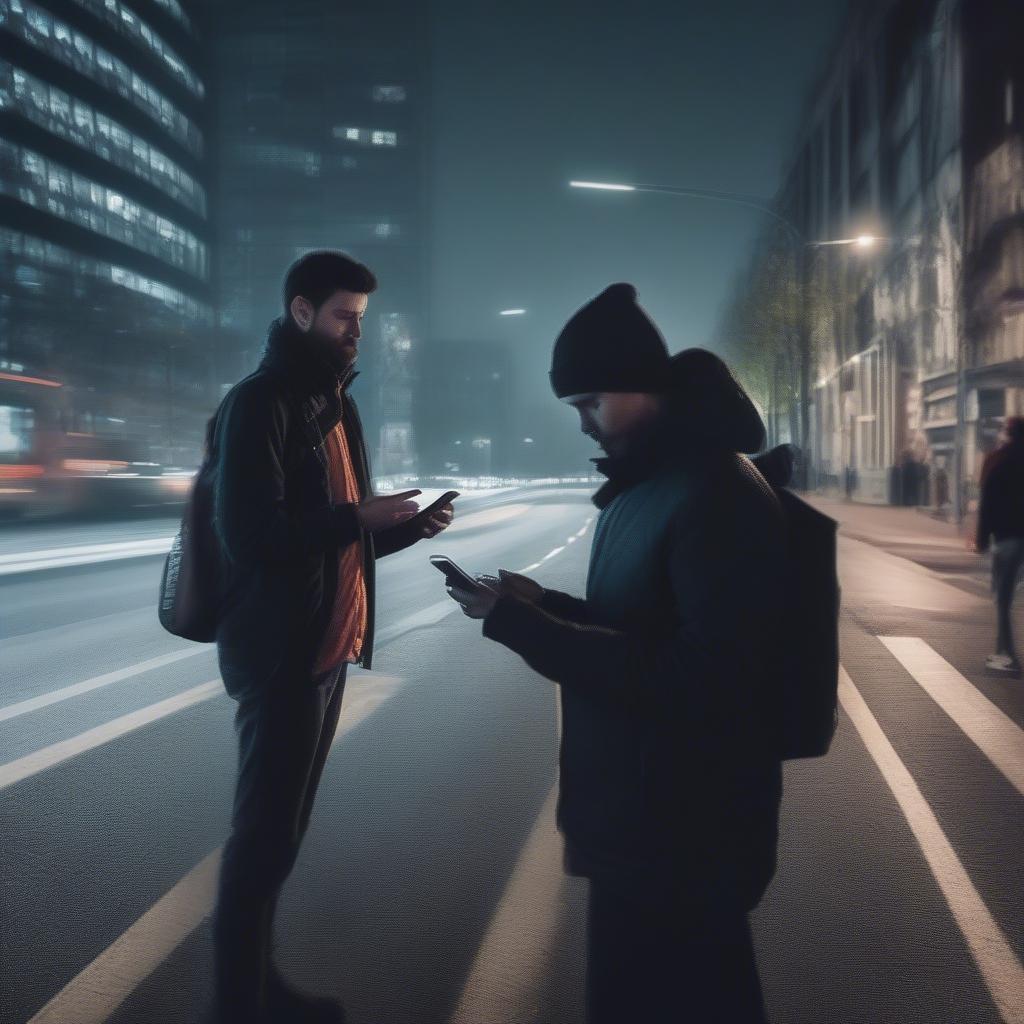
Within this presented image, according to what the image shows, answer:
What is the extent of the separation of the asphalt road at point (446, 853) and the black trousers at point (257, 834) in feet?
1.57

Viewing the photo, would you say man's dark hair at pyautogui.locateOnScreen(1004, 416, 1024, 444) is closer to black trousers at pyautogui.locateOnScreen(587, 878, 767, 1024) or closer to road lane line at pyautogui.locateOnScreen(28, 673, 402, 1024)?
road lane line at pyautogui.locateOnScreen(28, 673, 402, 1024)

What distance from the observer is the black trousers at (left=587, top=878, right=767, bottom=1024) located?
A: 1909 mm

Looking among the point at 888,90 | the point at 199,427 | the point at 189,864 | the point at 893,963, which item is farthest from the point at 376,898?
the point at 199,427

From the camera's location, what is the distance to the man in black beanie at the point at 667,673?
183 centimetres

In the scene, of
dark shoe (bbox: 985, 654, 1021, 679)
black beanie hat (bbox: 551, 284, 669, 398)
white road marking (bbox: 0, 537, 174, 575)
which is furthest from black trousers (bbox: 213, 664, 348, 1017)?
white road marking (bbox: 0, 537, 174, 575)

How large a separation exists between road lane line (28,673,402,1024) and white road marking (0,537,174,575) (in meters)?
13.6

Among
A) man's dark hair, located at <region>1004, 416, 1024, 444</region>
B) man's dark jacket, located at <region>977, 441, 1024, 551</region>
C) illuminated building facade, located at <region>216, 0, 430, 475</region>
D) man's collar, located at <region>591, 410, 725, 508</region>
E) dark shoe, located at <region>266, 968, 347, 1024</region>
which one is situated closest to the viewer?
man's collar, located at <region>591, 410, 725, 508</region>

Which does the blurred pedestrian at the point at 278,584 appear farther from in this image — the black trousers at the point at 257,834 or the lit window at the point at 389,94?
the lit window at the point at 389,94

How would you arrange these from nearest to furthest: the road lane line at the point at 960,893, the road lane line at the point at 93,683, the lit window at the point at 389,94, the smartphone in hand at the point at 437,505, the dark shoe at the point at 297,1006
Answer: the dark shoe at the point at 297,1006 < the smartphone in hand at the point at 437,505 < the road lane line at the point at 960,893 < the road lane line at the point at 93,683 < the lit window at the point at 389,94

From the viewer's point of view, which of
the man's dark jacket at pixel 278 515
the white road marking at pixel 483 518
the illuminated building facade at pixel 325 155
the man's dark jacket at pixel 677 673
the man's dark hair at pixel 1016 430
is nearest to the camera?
the man's dark jacket at pixel 677 673

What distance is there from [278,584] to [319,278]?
30.7 inches

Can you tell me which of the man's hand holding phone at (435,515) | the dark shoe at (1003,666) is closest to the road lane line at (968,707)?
the dark shoe at (1003,666)

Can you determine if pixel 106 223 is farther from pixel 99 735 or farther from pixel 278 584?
pixel 278 584

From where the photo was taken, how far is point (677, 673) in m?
1.83
